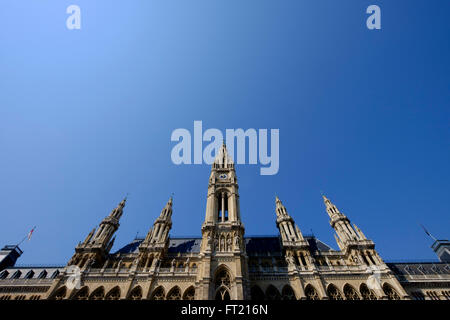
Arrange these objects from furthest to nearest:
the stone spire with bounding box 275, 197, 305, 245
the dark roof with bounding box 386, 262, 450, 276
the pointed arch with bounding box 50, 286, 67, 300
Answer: the stone spire with bounding box 275, 197, 305, 245
the dark roof with bounding box 386, 262, 450, 276
the pointed arch with bounding box 50, 286, 67, 300

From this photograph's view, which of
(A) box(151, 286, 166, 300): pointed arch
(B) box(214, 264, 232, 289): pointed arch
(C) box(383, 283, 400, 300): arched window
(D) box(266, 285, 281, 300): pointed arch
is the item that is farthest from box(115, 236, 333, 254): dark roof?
(B) box(214, 264, 232, 289): pointed arch

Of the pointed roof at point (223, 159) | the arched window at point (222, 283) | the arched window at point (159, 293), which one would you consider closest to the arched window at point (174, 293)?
the arched window at point (159, 293)

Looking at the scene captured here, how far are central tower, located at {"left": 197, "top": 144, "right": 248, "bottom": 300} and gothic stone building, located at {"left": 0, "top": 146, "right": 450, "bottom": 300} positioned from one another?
108mm

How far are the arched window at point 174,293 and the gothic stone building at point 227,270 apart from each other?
4.7 inches

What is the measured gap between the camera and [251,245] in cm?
3934

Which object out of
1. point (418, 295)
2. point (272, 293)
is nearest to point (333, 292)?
point (272, 293)

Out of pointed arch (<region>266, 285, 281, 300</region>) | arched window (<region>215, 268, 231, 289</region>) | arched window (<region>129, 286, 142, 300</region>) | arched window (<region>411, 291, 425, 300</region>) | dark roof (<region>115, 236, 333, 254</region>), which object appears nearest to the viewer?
arched window (<region>215, 268, 231, 289</region>)

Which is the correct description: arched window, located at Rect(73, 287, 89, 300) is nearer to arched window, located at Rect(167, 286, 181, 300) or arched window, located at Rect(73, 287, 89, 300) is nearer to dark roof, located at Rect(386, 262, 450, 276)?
arched window, located at Rect(167, 286, 181, 300)

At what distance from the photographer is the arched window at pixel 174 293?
84.9 feet

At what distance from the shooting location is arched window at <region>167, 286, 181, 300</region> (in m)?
25.9

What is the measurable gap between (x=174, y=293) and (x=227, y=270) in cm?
753

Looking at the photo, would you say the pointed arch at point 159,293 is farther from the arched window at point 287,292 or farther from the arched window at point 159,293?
the arched window at point 287,292
